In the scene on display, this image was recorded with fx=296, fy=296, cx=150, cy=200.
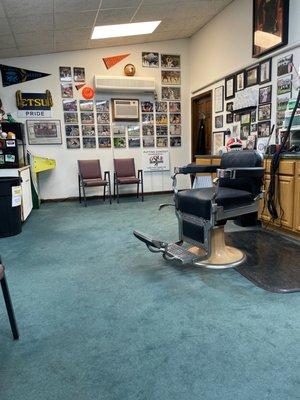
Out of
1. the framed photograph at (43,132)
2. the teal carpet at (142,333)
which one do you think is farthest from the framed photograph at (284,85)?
the framed photograph at (43,132)

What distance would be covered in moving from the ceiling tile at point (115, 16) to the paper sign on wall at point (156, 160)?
2.45 meters

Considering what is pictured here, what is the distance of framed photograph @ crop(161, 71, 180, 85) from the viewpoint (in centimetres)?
606

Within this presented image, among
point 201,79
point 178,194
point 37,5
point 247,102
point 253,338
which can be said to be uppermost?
point 37,5

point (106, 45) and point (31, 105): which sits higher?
point (106, 45)

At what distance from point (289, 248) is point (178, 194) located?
119cm

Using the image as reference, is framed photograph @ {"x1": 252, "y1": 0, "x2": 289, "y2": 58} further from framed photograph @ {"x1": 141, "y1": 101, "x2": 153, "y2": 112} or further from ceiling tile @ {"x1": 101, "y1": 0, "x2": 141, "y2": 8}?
framed photograph @ {"x1": 141, "y1": 101, "x2": 153, "y2": 112}

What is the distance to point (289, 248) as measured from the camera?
278 cm

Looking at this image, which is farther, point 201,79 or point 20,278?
point 201,79

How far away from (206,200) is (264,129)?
2318 mm

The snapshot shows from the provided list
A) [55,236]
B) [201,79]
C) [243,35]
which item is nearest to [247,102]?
[243,35]

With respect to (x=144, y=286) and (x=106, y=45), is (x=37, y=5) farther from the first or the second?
(x=144, y=286)

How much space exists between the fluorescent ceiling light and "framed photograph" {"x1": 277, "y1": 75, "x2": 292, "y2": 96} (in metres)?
2.38

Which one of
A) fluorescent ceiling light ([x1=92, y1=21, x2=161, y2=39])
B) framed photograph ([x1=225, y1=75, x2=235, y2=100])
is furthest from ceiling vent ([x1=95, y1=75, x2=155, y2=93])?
framed photograph ([x1=225, y1=75, x2=235, y2=100])

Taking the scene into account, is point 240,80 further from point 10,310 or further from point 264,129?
point 10,310
